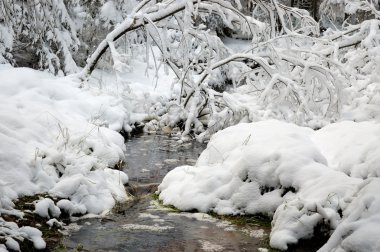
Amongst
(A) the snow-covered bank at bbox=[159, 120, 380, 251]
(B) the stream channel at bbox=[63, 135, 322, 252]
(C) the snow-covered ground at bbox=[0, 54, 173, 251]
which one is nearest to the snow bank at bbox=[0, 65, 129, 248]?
(C) the snow-covered ground at bbox=[0, 54, 173, 251]

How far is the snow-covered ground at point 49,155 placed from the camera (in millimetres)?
4406

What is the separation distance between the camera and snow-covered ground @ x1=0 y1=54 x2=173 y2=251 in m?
4.41

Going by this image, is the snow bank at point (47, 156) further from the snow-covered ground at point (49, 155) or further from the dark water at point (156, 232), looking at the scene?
the dark water at point (156, 232)

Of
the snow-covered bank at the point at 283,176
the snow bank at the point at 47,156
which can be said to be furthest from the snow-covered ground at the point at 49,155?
the snow-covered bank at the point at 283,176

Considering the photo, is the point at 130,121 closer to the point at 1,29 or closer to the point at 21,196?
the point at 1,29

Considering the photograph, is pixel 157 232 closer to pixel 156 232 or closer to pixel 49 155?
pixel 156 232

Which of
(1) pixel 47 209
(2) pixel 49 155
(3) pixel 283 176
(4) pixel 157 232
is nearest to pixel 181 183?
(4) pixel 157 232

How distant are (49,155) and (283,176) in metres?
A: 2.78

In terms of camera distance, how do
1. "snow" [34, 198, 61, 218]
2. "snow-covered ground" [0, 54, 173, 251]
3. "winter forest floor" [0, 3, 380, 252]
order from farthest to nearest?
1. "snow-covered ground" [0, 54, 173, 251]
2. "snow" [34, 198, 61, 218]
3. "winter forest floor" [0, 3, 380, 252]

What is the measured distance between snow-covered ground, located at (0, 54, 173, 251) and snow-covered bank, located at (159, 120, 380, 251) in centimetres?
91

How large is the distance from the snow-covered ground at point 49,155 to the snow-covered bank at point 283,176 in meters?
0.91

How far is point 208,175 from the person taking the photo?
5.32 meters

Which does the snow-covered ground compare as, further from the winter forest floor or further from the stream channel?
the stream channel

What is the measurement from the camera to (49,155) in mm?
5133
